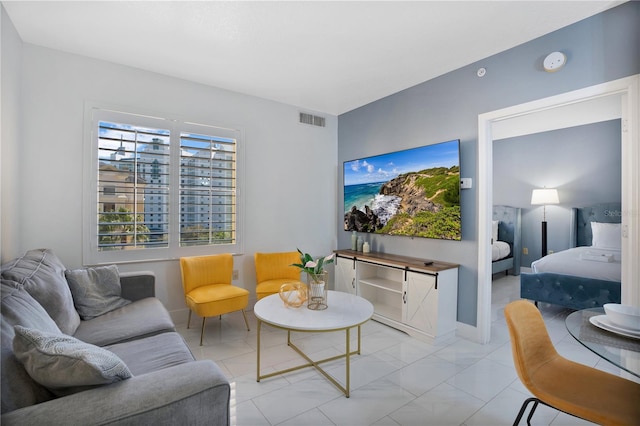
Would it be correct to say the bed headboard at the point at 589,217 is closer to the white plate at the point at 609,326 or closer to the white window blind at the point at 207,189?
the white plate at the point at 609,326

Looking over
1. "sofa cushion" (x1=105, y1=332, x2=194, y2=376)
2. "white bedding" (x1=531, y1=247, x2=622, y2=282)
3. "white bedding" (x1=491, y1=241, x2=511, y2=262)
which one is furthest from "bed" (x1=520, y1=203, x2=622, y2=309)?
"sofa cushion" (x1=105, y1=332, x2=194, y2=376)

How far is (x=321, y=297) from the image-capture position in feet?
7.84

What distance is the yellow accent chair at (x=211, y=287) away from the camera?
285 centimetres

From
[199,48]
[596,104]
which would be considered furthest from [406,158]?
[596,104]

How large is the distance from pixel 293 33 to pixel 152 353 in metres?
2.51

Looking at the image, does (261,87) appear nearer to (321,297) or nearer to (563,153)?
(321,297)

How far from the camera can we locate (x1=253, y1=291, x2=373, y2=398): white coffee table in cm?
199

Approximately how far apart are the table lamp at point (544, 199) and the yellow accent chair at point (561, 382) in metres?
4.67

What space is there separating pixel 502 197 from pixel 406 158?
3.82 metres

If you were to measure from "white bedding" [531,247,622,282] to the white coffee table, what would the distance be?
296cm

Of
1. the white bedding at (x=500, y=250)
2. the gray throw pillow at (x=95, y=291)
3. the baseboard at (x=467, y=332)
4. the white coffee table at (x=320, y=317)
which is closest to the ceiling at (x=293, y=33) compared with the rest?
the gray throw pillow at (x=95, y=291)

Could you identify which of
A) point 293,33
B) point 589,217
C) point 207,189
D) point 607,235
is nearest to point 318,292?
point 207,189

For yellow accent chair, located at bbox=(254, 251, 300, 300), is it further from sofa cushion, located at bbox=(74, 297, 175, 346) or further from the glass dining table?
the glass dining table

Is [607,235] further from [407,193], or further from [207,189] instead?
[207,189]
